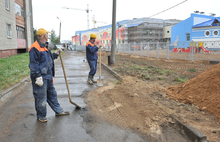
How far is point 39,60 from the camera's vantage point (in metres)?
3.44

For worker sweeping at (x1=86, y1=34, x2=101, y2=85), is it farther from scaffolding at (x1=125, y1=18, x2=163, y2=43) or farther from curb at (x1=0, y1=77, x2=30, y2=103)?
scaffolding at (x1=125, y1=18, x2=163, y2=43)

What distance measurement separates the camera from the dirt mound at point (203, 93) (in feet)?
12.9

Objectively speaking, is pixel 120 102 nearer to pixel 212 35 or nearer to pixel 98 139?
pixel 98 139

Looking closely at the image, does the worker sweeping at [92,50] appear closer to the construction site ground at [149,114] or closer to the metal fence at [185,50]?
the construction site ground at [149,114]

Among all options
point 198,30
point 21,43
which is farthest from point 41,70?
point 198,30

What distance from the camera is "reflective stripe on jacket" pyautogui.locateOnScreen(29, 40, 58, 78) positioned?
3.35 meters

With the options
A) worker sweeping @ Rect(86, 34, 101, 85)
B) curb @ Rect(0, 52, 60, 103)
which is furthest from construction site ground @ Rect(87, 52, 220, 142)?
curb @ Rect(0, 52, 60, 103)

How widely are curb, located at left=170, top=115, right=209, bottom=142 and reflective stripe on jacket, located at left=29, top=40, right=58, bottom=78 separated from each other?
8.84ft

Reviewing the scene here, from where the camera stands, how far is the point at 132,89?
550cm

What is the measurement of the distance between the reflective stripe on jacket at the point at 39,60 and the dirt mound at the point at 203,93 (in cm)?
338

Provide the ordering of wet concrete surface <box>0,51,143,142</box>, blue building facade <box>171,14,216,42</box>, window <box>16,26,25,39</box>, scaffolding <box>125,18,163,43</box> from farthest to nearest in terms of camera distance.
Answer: scaffolding <box>125,18,163,43</box> < blue building facade <box>171,14,216,42</box> < window <box>16,26,25,39</box> < wet concrete surface <box>0,51,143,142</box>

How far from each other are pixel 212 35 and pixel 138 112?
29.5 m

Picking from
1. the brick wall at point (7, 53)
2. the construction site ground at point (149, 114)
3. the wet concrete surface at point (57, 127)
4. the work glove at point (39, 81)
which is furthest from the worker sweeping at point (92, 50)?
the brick wall at point (7, 53)

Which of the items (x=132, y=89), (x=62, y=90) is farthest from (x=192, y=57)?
(x=62, y=90)
